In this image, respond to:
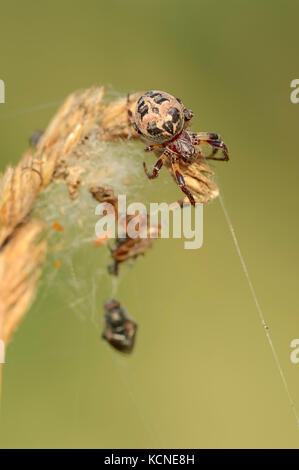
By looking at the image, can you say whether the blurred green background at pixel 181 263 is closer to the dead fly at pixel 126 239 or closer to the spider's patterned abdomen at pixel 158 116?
the spider's patterned abdomen at pixel 158 116

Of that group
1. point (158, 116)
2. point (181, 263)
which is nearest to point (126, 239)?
point (158, 116)

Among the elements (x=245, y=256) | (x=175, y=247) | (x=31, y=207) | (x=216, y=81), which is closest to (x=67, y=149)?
(x=31, y=207)

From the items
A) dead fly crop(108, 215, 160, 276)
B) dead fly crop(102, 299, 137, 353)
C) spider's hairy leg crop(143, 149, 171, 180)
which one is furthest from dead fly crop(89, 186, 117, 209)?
dead fly crop(102, 299, 137, 353)

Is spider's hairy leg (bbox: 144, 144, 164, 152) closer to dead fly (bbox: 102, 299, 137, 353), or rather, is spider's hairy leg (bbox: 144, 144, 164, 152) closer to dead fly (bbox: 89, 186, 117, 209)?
dead fly (bbox: 89, 186, 117, 209)

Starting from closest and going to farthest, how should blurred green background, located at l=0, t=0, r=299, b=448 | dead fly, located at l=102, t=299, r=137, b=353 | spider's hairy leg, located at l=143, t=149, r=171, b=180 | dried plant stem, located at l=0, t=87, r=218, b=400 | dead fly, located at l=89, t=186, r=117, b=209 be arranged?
dried plant stem, located at l=0, t=87, r=218, b=400, dead fly, located at l=89, t=186, r=117, b=209, spider's hairy leg, located at l=143, t=149, r=171, b=180, dead fly, located at l=102, t=299, r=137, b=353, blurred green background, located at l=0, t=0, r=299, b=448

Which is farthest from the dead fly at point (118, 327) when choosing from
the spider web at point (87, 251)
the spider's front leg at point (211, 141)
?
the spider's front leg at point (211, 141)

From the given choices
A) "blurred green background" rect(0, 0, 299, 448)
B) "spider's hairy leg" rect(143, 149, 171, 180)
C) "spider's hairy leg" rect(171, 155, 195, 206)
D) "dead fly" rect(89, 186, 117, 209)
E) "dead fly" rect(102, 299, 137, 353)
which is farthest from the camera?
"blurred green background" rect(0, 0, 299, 448)

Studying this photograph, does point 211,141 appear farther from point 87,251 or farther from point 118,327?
point 118,327
